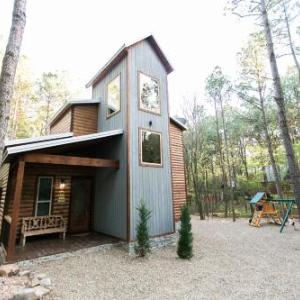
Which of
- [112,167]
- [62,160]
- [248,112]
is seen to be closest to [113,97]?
[112,167]

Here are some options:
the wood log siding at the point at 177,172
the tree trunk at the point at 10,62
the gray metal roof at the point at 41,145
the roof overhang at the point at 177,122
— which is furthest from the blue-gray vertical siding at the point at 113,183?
the tree trunk at the point at 10,62

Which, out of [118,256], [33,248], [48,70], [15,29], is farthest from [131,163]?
[48,70]

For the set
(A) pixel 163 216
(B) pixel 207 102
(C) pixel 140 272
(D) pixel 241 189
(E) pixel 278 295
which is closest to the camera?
(E) pixel 278 295

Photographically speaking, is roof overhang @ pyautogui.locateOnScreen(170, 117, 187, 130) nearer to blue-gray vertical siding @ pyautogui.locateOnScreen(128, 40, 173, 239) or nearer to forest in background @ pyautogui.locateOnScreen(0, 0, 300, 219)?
blue-gray vertical siding @ pyautogui.locateOnScreen(128, 40, 173, 239)

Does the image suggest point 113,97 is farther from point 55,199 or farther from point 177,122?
point 55,199

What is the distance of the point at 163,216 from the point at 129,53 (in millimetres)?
5652

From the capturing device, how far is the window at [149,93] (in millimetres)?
7332

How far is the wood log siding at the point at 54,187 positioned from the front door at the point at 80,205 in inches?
7.9

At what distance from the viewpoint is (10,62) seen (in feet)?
11.6

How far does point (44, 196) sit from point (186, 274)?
17.7ft

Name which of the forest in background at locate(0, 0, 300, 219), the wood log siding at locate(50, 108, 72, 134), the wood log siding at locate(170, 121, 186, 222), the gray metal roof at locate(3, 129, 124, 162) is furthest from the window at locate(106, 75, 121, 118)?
the forest in background at locate(0, 0, 300, 219)

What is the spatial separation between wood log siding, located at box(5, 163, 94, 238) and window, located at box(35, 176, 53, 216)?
0.39 feet

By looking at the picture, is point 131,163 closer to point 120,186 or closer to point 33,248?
point 120,186

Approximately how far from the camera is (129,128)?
21.7 ft
